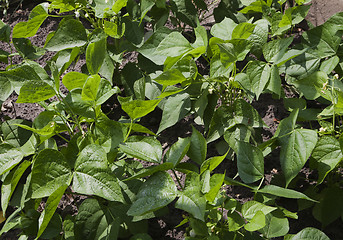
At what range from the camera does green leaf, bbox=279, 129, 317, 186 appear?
1.43 meters

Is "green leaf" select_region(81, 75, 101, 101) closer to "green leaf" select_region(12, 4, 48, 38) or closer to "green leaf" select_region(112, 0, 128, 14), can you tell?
"green leaf" select_region(112, 0, 128, 14)

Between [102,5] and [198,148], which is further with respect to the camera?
[102,5]

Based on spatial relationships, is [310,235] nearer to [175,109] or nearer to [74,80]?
[175,109]

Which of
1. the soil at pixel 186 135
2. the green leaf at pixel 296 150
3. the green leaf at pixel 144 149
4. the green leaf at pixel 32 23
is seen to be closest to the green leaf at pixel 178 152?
the green leaf at pixel 144 149

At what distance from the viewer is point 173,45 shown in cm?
167

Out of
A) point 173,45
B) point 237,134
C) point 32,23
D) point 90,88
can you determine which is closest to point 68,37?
point 32,23

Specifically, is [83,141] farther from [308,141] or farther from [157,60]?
[308,141]

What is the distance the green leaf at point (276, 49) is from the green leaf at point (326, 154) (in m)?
0.33

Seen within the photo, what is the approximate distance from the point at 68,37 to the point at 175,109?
51cm

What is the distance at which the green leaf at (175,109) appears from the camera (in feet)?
5.77

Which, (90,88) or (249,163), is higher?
(90,88)

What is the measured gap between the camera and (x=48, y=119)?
58.8 inches

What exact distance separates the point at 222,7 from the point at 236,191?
88 cm

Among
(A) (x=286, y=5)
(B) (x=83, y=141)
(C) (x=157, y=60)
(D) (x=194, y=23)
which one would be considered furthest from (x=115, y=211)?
(A) (x=286, y=5)
